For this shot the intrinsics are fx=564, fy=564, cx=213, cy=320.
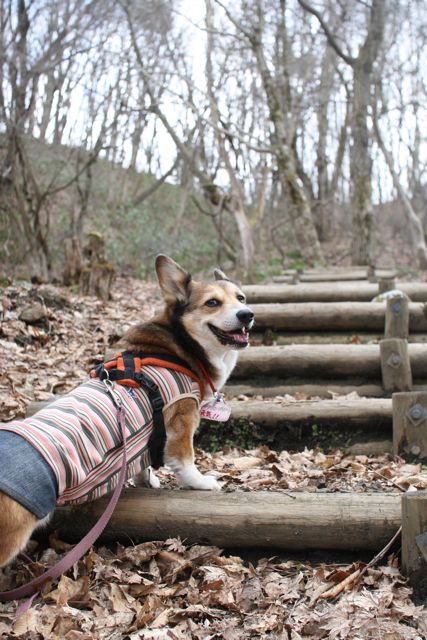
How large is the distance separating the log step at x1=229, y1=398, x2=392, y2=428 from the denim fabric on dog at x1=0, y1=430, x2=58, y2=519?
2438mm

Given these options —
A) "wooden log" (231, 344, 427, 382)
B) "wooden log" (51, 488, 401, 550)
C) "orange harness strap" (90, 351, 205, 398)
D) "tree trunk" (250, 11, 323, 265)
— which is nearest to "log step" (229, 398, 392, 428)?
"wooden log" (231, 344, 427, 382)

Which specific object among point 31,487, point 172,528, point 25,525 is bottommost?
point 172,528

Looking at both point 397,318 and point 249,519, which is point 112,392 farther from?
point 397,318

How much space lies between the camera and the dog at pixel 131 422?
8.54 feet

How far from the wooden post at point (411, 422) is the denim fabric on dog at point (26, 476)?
2.72 m

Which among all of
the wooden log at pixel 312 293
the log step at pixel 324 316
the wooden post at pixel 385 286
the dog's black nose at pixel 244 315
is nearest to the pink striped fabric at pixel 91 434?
the dog's black nose at pixel 244 315

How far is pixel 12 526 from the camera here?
99.7 inches

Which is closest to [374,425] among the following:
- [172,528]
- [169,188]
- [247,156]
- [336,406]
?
[336,406]

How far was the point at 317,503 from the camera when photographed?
308 centimetres

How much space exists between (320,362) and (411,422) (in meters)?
1.51

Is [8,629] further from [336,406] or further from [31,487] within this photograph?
[336,406]

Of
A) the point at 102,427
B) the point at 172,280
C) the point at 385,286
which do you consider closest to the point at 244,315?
the point at 172,280

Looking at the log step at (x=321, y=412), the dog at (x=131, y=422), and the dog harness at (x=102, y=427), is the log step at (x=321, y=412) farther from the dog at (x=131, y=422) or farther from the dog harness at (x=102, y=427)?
the dog harness at (x=102, y=427)

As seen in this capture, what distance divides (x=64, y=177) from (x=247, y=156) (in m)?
7.20
